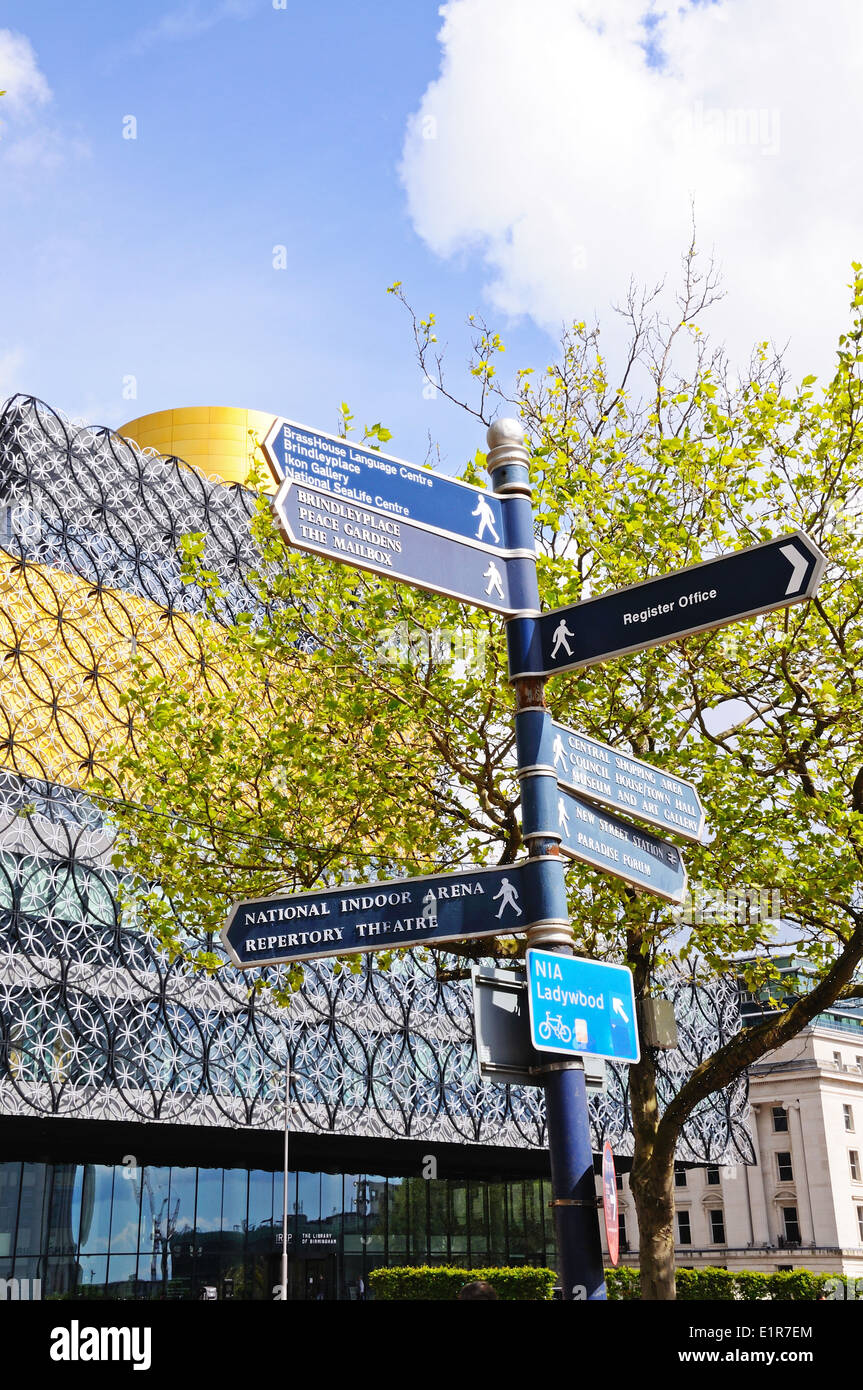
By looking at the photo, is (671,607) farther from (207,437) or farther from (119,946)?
(207,437)

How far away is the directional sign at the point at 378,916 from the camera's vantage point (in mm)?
5457

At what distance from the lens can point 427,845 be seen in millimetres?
12156

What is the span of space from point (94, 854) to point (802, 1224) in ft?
186

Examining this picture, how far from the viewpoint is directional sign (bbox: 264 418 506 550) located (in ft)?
18.0

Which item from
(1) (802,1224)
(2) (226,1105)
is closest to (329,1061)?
(2) (226,1105)

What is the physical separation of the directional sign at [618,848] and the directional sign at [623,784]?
8cm

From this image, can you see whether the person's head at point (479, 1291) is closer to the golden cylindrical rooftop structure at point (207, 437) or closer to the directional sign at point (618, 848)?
the directional sign at point (618, 848)

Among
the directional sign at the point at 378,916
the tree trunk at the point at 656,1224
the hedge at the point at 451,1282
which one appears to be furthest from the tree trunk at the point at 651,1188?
the hedge at the point at 451,1282

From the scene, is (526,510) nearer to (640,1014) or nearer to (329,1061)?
(640,1014)

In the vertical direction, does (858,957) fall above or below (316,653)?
below

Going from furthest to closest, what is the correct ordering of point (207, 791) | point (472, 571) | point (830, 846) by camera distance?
point (207, 791), point (830, 846), point (472, 571)

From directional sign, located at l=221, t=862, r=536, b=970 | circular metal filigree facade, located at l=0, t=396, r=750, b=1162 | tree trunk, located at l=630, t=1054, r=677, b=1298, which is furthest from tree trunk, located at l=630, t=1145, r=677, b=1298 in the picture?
Result: circular metal filigree facade, located at l=0, t=396, r=750, b=1162

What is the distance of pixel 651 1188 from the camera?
1209cm

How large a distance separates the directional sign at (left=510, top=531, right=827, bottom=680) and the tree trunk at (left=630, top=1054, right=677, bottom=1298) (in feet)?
24.6
